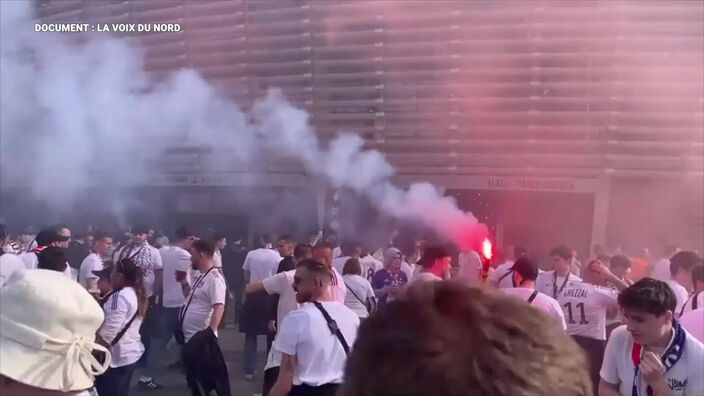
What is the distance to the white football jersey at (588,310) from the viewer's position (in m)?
5.21

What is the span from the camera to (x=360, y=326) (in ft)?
3.73

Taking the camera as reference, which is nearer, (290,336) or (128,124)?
(290,336)

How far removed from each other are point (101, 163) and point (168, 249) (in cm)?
912

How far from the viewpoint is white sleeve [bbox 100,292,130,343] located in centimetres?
480

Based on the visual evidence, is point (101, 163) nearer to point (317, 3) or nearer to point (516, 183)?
point (317, 3)

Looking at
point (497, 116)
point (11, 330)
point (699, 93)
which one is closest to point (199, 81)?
point (497, 116)

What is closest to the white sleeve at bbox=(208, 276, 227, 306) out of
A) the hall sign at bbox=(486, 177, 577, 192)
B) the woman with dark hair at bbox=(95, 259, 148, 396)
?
the woman with dark hair at bbox=(95, 259, 148, 396)

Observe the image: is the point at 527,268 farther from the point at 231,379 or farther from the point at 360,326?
the point at 360,326

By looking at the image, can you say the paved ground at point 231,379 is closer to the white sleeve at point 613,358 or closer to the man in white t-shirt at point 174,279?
the man in white t-shirt at point 174,279

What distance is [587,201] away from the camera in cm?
1387

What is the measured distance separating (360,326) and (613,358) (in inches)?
88.4

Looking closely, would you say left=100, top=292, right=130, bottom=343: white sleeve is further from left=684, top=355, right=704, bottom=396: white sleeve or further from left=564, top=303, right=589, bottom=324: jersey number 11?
left=684, top=355, right=704, bottom=396: white sleeve

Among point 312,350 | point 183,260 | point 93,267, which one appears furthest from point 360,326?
point 183,260

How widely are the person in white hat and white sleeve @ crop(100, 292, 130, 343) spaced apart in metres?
3.14
